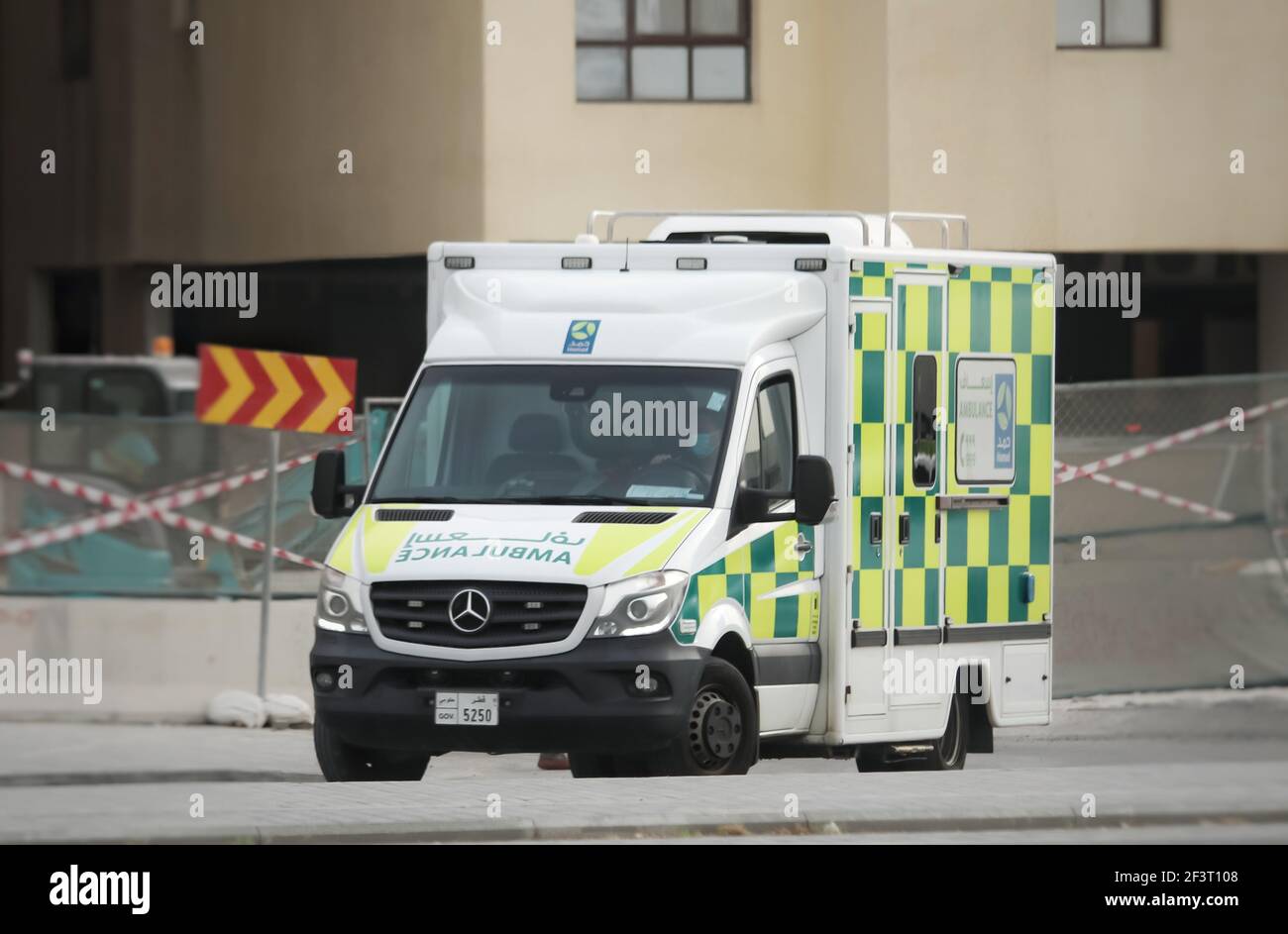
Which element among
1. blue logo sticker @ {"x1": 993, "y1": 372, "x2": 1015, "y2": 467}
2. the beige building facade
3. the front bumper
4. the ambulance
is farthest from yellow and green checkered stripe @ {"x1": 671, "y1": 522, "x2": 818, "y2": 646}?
the beige building facade

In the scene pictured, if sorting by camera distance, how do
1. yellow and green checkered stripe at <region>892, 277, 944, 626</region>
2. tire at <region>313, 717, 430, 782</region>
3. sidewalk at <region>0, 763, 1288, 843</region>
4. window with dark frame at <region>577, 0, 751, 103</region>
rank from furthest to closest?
window with dark frame at <region>577, 0, 751, 103</region> < yellow and green checkered stripe at <region>892, 277, 944, 626</region> < tire at <region>313, 717, 430, 782</region> < sidewalk at <region>0, 763, 1288, 843</region>

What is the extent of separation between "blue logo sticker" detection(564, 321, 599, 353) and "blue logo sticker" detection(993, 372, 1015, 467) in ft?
7.67

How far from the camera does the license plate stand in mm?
10336

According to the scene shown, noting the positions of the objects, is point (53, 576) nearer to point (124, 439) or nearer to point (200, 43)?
point (124, 439)

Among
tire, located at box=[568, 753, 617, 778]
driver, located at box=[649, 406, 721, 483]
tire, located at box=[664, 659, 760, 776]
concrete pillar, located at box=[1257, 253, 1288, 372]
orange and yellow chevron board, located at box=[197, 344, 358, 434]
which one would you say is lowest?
tire, located at box=[568, 753, 617, 778]

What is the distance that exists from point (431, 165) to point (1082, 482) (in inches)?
347

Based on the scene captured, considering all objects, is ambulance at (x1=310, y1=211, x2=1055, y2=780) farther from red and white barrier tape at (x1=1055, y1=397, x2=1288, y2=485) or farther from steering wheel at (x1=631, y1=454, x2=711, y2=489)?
red and white barrier tape at (x1=1055, y1=397, x2=1288, y2=485)

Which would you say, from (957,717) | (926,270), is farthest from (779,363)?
(957,717)

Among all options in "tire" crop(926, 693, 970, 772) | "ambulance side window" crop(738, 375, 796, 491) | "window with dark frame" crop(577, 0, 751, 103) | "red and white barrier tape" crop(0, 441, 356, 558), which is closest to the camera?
"ambulance side window" crop(738, 375, 796, 491)

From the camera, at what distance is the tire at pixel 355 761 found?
11.0 meters

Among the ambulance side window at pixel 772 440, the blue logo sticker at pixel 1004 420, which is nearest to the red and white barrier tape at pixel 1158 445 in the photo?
the blue logo sticker at pixel 1004 420

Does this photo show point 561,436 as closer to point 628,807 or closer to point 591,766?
point 591,766

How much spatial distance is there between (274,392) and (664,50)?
31.5 ft

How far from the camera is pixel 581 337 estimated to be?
1134cm
